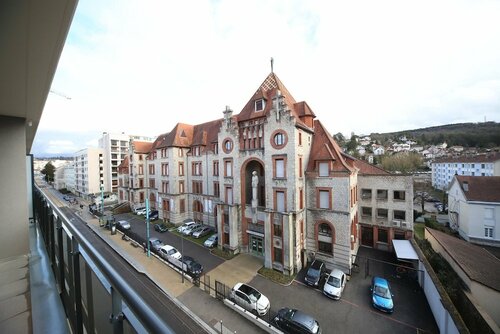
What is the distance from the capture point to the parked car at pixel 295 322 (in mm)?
9627

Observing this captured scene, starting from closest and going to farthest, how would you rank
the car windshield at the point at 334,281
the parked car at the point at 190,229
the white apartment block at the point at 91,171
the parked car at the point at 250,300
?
the parked car at the point at 250,300 → the car windshield at the point at 334,281 → the parked car at the point at 190,229 → the white apartment block at the point at 91,171

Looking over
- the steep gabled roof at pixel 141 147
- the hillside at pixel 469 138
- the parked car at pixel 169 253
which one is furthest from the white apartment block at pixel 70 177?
the hillside at pixel 469 138

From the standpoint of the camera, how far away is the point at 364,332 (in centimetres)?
1005

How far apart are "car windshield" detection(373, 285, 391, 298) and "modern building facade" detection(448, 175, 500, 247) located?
20.0 m

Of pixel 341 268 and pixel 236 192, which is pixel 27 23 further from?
pixel 341 268

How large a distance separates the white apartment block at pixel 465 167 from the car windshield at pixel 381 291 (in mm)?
30702

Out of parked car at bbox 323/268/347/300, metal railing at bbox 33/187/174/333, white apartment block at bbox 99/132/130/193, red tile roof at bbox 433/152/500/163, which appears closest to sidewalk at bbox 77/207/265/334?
parked car at bbox 323/268/347/300

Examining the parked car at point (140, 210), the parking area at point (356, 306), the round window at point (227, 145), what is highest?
the round window at point (227, 145)

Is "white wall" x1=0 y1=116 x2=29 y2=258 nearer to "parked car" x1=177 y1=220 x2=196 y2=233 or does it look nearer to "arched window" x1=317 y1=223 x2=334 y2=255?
"arched window" x1=317 y1=223 x2=334 y2=255

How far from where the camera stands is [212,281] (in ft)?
44.6

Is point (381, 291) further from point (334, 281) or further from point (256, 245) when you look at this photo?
point (256, 245)

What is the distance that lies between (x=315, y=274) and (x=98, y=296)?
1444cm

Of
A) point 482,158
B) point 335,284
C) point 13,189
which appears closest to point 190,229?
point 335,284

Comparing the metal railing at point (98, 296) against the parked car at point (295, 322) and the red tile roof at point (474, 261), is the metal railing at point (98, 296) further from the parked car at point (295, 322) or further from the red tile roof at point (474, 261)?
the red tile roof at point (474, 261)
